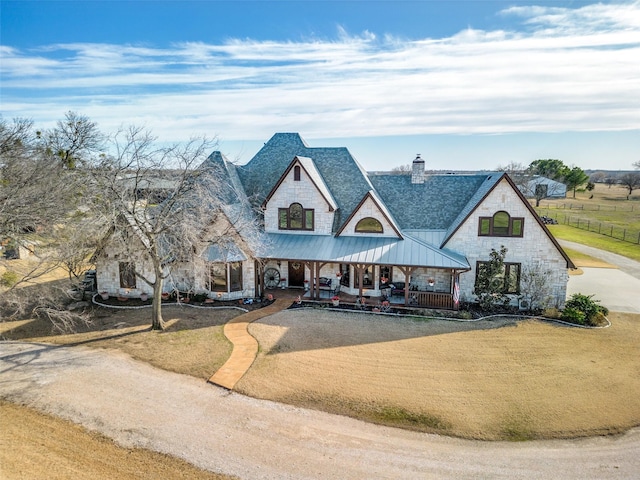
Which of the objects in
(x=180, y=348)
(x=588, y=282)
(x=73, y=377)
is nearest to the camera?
(x=73, y=377)

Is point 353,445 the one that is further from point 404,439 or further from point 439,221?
point 439,221

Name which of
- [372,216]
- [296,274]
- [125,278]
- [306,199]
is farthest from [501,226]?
[125,278]

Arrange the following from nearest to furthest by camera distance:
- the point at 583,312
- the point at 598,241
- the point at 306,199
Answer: the point at 583,312, the point at 306,199, the point at 598,241

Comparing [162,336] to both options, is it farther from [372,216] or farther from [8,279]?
[8,279]

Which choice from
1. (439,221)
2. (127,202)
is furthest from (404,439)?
(439,221)

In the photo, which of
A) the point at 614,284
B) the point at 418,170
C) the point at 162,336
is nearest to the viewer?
the point at 162,336

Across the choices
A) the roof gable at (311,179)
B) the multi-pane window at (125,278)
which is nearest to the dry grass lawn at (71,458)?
the multi-pane window at (125,278)

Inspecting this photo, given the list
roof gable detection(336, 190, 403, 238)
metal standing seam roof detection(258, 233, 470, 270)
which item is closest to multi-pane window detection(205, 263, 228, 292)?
metal standing seam roof detection(258, 233, 470, 270)
